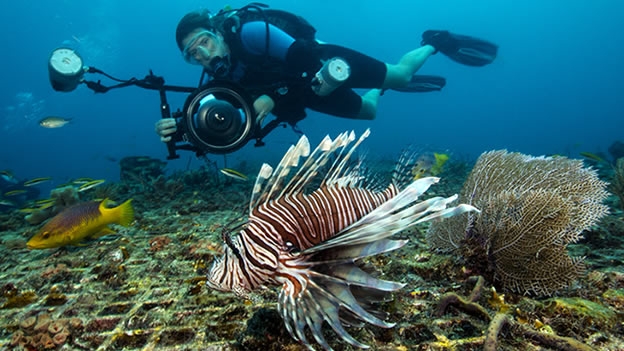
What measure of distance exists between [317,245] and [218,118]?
3.28 meters

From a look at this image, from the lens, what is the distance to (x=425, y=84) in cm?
980

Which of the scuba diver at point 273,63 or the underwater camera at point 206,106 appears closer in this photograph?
the underwater camera at point 206,106

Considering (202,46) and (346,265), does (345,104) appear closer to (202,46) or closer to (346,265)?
(202,46)

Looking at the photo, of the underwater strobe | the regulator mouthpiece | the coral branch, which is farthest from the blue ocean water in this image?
the coral branch

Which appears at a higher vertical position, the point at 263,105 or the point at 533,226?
the point at 263,105

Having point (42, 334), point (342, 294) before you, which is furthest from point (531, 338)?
point (42, 334)

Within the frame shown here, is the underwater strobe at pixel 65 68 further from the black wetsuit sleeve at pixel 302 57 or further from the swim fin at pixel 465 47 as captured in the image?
the swim fin at pixel 465 47

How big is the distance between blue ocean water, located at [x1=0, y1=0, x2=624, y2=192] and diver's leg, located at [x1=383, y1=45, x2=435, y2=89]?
198 feet

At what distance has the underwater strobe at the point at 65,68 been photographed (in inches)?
158

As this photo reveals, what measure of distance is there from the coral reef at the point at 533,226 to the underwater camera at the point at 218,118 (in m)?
2.96

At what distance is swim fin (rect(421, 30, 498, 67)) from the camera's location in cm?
946

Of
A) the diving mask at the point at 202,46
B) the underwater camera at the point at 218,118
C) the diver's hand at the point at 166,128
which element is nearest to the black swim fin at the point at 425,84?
the diving mask at the point at 202,46

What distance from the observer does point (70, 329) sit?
6.50 ft

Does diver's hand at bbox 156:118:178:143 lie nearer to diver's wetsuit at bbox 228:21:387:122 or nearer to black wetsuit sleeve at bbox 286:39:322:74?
diver's wetsuit at bbox 228:21:387:122
